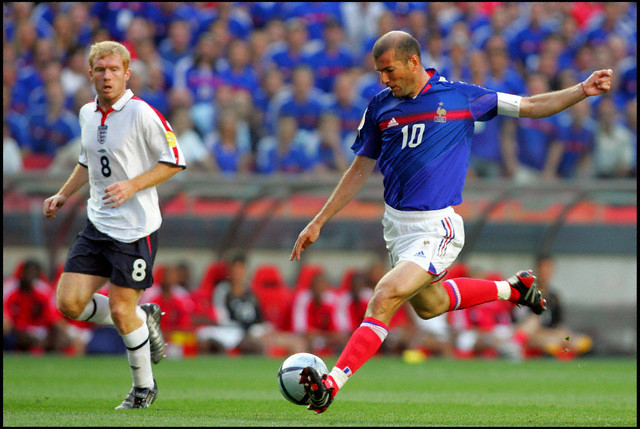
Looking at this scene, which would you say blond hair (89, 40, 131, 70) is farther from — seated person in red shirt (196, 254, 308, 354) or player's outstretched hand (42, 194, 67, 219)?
seated person in red shirt (196, 254, 308, 354)

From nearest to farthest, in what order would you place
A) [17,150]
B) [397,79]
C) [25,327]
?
[397,79]
[25,327]
[17,150]

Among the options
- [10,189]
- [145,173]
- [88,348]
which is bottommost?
[88,348]

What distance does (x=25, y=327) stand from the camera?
14656mm

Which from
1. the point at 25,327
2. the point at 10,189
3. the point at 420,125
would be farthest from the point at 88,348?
the point at 420,125

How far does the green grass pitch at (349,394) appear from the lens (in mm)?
6742

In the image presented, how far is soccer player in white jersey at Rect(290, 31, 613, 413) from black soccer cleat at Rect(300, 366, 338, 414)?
2.04ft

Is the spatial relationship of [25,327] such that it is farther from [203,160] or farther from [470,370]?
[470,370]

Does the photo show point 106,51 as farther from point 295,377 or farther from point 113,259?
point 295,377

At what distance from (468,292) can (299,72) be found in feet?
31.1

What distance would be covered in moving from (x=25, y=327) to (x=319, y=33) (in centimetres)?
780

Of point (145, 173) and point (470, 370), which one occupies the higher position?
point (145, 173)

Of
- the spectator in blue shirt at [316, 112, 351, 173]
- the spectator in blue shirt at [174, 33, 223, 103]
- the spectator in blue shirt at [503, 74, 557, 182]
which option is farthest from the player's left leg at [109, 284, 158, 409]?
the spectator in blue shirt at [174, 33, 223, 103]

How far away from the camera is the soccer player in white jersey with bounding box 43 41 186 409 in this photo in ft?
24.0

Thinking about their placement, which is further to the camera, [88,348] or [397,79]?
[88,348]
